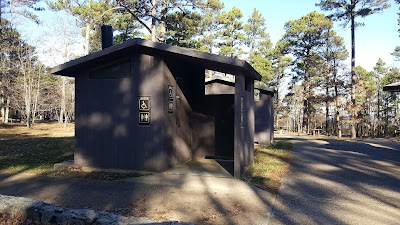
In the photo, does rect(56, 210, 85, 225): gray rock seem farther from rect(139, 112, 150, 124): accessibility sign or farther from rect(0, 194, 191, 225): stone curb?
rect(139, 112, 150, 124): accessibility sign

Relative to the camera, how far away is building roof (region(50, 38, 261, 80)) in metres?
6.83

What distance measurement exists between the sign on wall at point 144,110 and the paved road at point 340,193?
3.56m

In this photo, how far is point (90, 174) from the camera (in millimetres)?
7359

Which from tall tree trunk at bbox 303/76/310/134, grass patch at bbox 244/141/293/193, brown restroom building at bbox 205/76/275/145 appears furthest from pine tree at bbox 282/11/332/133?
grass patch at bbox 244/141/293/193

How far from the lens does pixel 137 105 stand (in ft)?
24.8

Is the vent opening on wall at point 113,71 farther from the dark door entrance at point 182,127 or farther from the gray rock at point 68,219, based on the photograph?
the gray rock at point 68,219

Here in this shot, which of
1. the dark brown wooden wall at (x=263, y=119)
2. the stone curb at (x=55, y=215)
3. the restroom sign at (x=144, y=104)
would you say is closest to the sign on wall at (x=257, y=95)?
the dark brown wooden wall at (x=263, y=119)

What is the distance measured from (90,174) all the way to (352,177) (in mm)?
6310

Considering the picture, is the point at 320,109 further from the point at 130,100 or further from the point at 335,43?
the point at 130,100

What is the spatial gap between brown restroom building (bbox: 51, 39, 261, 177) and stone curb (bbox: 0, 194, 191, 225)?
11.0 feet

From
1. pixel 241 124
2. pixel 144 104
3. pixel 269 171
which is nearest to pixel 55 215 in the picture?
pixel 144 104

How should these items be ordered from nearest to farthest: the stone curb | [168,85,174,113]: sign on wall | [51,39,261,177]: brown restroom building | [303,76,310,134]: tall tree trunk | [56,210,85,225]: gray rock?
1. the stone curb
2. [56,210,85,225]: gray rock
3. [51,39,261,177]: brown restroom building
4. [168,85,174,113]: sign on wall
5. [303,76,310,134]: tall tree trunk

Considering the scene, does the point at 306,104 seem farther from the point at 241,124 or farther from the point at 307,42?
the point at 241,124

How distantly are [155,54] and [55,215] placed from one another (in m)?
4.50
